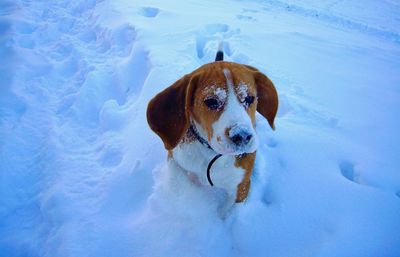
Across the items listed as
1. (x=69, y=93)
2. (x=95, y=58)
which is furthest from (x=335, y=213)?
(x=95, y=58)

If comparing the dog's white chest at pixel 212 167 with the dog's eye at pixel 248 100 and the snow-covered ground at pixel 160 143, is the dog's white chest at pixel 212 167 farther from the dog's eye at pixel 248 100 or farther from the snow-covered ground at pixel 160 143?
the dog's eye at pixel 248 100

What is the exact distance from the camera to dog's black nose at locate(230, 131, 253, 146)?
5.70 feet

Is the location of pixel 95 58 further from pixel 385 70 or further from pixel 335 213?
pixel 385 70

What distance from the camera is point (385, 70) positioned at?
191 inches

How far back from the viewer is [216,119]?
191 centimetres

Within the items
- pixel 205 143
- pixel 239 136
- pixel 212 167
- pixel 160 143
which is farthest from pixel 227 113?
pixel 160 143

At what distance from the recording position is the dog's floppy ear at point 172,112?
6.97 feet

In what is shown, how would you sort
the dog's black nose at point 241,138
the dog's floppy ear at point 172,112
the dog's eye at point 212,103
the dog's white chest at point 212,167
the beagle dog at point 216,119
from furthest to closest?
the dog's white chest at point 212,167
the dog's floppy ear at point 172,112
the dog's eye at point 212,103
the beagle dog at point 216,119
the dog's black nose at point 241,138

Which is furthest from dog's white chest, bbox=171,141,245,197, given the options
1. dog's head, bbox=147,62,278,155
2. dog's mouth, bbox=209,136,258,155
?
dog's mouth, bbox=209,136,258,155

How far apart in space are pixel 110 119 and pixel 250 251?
215 cm

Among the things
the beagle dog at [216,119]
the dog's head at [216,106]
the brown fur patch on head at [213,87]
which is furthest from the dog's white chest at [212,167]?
the brown fur patch on head at [213,87]

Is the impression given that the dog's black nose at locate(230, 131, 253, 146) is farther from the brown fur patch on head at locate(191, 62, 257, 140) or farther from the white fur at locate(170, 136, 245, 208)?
the white fur at locate(170, 136, 245, 208)

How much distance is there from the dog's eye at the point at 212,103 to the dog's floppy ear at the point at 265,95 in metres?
0.48

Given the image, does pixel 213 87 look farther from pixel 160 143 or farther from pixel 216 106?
pixel 160 143
